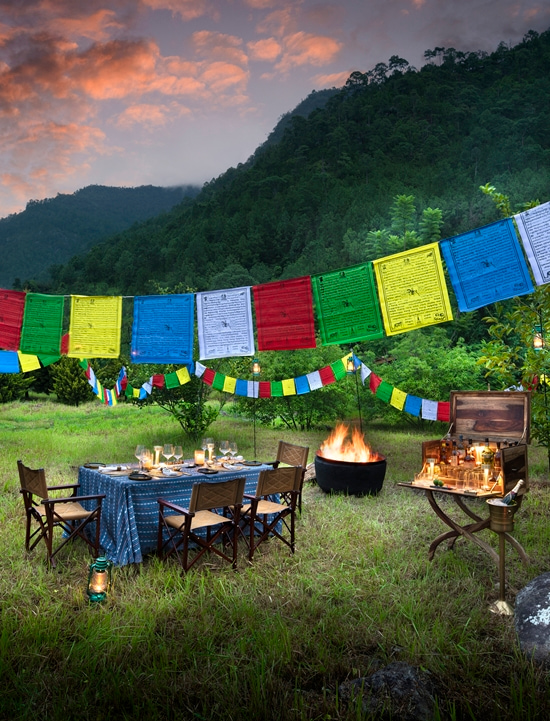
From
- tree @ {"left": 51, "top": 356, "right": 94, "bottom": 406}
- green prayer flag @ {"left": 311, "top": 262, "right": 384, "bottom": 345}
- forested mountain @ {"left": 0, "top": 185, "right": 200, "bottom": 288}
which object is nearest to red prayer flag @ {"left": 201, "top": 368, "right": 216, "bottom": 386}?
green prayer flag @ {"left": 311, "top": 262, "right": 384, "bottom": 345}

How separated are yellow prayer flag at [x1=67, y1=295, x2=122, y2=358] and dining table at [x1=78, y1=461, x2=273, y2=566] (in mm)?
1539

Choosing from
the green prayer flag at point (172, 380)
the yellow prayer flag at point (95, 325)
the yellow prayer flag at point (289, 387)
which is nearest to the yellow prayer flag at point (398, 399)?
the yellow prayer flag at point (289, 387)

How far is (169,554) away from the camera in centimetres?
497

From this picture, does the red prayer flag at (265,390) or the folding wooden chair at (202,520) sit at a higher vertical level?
the red prayer flag at (265,390)

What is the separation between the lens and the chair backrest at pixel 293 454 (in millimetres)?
6766

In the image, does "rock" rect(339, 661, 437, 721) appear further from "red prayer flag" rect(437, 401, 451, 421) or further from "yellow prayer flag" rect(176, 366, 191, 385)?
"yellow prayer flag" rect(176, 366, 191, 385)

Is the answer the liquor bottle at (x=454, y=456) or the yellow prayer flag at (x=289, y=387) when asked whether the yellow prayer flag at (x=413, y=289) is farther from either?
the yellow prayer flag at (x=289, y=387)

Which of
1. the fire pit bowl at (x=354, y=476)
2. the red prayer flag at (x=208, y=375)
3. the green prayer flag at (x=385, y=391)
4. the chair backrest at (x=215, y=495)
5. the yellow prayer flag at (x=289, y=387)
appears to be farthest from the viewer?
the red prayer flag at (x=208, y=375)

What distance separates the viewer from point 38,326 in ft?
21.0

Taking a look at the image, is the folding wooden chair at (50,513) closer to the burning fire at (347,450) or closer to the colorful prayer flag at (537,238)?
the burning fire at (347,450)

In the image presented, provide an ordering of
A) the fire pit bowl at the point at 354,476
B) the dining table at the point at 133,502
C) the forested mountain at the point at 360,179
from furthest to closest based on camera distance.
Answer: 1. the forested mountain at the point at 360,179
2. the fire pit bowl at the point at 354,476
3. the dining table at the point at 133,502

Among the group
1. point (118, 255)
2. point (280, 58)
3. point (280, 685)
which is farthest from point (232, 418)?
point (118, 255)

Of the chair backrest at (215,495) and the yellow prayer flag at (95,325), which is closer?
the chair backrest at (215,495)

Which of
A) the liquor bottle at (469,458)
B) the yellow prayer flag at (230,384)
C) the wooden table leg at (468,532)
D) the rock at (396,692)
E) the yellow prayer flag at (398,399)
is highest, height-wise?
the yellow prayer flag at (230,384)
